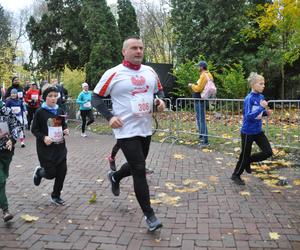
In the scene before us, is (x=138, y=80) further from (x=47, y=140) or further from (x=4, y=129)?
(x=4, y=129)

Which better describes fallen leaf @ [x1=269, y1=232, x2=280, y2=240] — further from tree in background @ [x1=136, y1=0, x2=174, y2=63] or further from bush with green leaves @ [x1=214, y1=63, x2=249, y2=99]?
tree in background @ [x1=136, y1=0, x2=174, y2=63]

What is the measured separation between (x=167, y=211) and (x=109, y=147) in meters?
5.85

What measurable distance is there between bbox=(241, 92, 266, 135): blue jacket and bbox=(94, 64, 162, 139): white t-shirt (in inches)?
83.9

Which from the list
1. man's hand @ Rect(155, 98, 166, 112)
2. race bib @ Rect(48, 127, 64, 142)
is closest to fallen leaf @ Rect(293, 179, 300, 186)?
man's hand @ Rect(155, 98, 166, 112)

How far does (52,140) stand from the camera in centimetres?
554

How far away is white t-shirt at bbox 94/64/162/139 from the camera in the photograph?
463 centimetres

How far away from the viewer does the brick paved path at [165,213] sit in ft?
14.1

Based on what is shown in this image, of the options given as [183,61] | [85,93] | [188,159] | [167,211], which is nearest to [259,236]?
[167,211]

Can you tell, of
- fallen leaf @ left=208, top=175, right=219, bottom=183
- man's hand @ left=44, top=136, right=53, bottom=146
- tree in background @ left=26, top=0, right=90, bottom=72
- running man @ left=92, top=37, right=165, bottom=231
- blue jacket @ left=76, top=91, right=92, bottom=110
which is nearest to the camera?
running man @ left=92, top=37, right=165, bottom=231

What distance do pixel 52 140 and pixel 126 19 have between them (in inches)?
747

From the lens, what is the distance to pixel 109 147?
11.0 m

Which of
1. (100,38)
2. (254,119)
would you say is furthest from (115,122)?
(100,38)

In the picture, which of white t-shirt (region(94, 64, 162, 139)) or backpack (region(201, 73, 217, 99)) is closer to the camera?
white t-shirt (region(94, 64, 162, 139))

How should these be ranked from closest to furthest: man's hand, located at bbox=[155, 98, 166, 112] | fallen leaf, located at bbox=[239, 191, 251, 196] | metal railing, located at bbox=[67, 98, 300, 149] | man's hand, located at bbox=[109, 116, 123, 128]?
man's hand, located at bbox=[109, 116, 123, 128] < man's hand, located at bbox=[155, 98, 166, 112] < fallen leaf, located at bbox=[239, 191, 251, 196] < metal railing, located at bbox=[67, 98, 300, 149]
